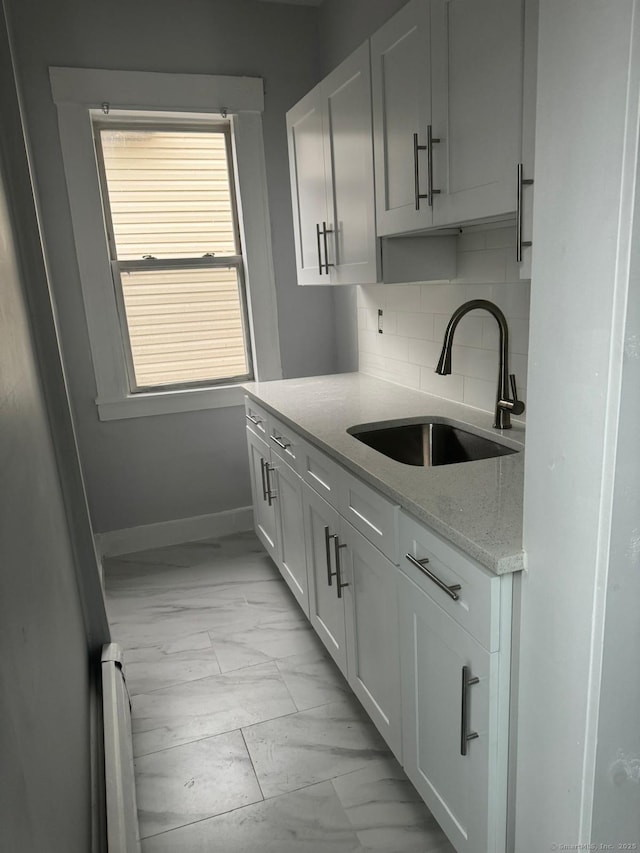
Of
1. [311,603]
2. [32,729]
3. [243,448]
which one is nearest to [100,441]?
[243,448]

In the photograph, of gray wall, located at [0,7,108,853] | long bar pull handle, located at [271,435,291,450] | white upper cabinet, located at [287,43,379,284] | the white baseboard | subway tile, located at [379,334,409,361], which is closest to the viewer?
gray wall, located at [0,7,108,853]

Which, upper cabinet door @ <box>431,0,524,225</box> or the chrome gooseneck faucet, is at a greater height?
upper cabinet door @ <box>431,0,524,225</box>

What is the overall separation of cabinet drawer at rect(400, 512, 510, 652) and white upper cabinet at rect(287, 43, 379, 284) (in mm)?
1105

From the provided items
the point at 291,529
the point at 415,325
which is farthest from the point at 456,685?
the point at 415,325

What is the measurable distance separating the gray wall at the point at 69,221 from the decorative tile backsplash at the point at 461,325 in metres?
0.59

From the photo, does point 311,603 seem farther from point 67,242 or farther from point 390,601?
point 67,242

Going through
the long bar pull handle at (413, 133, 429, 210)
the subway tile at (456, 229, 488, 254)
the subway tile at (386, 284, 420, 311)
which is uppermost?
the long bar pull handle at (413, 133, 429, 210)

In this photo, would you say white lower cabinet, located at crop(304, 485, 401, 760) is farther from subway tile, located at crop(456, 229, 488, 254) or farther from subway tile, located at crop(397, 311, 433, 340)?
subway tile, located at crop(456, 229, 488, 254)

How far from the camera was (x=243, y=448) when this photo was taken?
3.60 meters

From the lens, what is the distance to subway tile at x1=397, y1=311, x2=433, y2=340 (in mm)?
2554

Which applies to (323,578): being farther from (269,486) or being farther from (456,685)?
(456,685)

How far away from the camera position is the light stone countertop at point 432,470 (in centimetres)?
121

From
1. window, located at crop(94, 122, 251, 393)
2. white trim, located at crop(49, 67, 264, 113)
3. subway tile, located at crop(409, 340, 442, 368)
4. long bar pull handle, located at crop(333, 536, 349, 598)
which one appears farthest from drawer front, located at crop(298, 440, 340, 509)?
white trim, located at crop(49, 67, 264, 113)

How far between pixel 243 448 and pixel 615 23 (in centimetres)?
300
